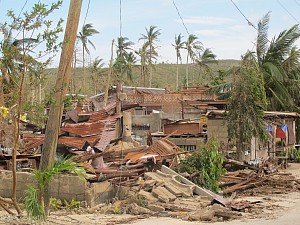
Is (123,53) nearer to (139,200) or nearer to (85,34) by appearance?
(85,34)

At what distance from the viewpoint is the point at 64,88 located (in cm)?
959

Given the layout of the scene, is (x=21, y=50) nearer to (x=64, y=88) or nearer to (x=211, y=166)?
(x=64, y=88)

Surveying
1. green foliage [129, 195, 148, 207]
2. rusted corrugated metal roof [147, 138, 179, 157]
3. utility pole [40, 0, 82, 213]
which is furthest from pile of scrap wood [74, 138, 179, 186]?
utility pole [40, 0, 82, 213]

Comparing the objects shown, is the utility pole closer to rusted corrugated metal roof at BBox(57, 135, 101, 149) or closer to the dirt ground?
the dirt ground

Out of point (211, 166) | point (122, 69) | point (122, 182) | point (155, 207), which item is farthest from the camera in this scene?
point (122, 69)

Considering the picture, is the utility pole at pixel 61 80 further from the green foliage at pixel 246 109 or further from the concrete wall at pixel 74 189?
the green foliage at pixel 246 109

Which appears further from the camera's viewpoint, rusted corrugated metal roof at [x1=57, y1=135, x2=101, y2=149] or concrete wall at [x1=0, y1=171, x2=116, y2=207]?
rusted corrugated metal roof at [x1=57, y1=135, x2=101, y2=149]

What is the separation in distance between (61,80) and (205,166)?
7.32 metres

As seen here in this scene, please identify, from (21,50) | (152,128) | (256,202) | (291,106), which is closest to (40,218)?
(21,50)

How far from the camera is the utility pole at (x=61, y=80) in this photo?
9.70 meters

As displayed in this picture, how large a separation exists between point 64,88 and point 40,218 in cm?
261

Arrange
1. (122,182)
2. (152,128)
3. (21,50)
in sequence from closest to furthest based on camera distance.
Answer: (21,50), (122,182), (152,128)

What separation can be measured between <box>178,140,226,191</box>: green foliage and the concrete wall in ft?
10.3

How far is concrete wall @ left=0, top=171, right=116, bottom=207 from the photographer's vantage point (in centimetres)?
1284
